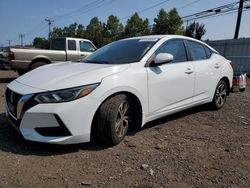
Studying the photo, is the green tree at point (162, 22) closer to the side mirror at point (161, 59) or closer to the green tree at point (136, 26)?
the green tree at point (136, 26)

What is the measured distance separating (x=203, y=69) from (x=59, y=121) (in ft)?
10.2

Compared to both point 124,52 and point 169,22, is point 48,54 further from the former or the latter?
point 169,22

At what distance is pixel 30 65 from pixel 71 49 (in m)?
2.03

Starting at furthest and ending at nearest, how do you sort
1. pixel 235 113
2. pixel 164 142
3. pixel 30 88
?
pixel 235 113 < pixel 164 142 < pixel 30 88

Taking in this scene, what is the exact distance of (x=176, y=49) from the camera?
5414 millimetres

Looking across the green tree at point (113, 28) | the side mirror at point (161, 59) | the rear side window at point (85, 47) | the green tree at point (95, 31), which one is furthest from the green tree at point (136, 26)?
the side mirror at point (161, 59)

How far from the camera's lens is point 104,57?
513 centimetres

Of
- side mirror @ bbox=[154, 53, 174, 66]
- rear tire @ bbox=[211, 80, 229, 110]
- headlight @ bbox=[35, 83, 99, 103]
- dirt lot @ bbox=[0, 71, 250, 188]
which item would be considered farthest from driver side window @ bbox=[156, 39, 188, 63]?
headlight @ bbox=[35, 83, 99, 103]

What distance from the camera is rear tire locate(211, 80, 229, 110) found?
21.0 feet

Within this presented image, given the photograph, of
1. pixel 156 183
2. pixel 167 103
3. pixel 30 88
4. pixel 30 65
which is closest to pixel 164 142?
pixel 167 103

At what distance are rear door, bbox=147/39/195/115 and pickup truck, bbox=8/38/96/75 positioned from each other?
25.5 ft

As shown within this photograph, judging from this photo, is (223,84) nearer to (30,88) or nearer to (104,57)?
(104,57)

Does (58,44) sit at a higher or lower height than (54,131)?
higher

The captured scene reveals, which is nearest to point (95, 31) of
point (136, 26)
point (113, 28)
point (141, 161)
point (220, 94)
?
point (113, 28)
